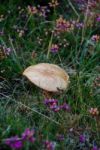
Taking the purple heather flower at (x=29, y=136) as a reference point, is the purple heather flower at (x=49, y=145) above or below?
below

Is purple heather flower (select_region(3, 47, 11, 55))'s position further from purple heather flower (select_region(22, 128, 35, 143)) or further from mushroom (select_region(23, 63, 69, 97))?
purple heather flower (select_region(22, 128, 35, 143))

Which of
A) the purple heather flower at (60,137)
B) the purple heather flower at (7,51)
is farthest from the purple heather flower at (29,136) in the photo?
the purple heather flower at (7,51)

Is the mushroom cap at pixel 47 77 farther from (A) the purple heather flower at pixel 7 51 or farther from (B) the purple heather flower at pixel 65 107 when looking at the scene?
(A) the purple heather flower at pixel 7 51

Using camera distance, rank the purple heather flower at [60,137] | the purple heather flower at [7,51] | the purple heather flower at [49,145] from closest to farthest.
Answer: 1. the purple heather flower at [49,145]
2. the purple heather flower at [60,137]
3. the purple heather flower at [7,51]

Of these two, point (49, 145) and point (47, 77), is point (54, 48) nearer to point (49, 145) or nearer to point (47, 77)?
point (47, 77)

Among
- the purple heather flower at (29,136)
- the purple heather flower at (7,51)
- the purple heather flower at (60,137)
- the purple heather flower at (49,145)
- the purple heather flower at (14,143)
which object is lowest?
the purple heather flower at (60,137)

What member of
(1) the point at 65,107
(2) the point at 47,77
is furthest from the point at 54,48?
(1) the point at 65,107

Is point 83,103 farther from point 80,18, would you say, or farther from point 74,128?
point 80,18

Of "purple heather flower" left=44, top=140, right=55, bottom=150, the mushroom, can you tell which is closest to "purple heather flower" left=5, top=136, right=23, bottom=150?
"purple heather flower" left=44, top=140, right=55, bottom=150
